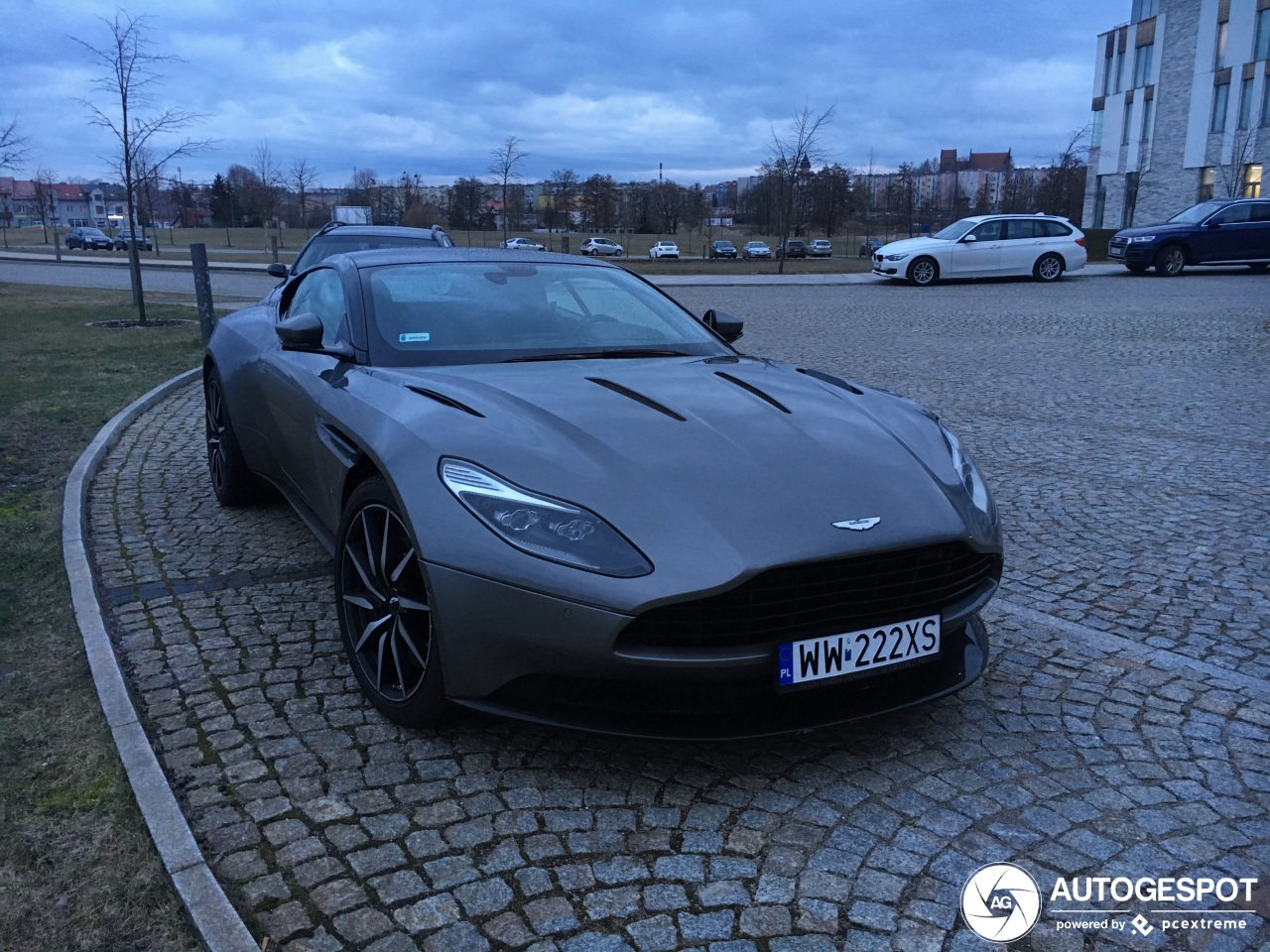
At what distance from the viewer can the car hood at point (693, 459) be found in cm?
268

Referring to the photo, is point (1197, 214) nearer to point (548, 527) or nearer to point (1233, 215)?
point (1233, 215)

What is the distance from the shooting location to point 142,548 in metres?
4.99

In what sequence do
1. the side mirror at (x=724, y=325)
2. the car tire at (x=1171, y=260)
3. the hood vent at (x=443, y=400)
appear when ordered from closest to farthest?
the hood vent at (x=443, y=400) < the side mirror at (x=724, y=325) < the car tire at (x=1171, y=260)

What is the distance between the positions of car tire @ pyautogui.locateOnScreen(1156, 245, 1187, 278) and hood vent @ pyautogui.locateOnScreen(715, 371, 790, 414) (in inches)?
959

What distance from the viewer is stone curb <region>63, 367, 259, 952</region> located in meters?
2.26

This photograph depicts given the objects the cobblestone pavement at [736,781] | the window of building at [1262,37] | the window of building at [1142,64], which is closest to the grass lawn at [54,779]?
the cobblestone pavement at [736,781]

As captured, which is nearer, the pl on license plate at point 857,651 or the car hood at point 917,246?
the pl on license plate at point 857,651

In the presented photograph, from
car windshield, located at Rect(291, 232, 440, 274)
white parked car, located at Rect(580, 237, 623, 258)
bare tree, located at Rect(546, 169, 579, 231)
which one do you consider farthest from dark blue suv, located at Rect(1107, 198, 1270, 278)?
bare tree, located at Rect(546, 169, 579, 231)

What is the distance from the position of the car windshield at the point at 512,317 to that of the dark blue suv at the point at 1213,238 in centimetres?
2356

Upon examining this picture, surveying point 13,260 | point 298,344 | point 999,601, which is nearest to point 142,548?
point 298,344

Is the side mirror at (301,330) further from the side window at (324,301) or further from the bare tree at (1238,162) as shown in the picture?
the bare tree at (1238,162)

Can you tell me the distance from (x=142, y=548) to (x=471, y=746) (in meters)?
2.72

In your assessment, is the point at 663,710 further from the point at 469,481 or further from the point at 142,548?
the point at 142,548

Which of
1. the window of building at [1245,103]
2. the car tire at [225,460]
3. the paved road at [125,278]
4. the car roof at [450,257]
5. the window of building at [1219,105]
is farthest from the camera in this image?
the window of building at [1219,105]
